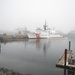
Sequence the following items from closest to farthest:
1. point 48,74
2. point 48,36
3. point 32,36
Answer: point 48,74 < point 32,36 < point 48,36

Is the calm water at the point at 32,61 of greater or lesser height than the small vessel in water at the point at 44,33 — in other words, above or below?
below

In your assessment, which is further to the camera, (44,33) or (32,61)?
(44,33)

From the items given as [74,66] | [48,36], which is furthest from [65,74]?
[48,36]

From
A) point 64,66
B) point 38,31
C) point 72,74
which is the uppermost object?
point 38,31

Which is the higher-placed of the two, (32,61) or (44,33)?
(44,33)

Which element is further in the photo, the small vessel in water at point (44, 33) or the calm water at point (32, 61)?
the small vessel in water at point (44, 33)

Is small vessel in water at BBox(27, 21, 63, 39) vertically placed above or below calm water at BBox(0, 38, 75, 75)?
above

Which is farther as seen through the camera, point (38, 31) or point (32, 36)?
point (38, 31)

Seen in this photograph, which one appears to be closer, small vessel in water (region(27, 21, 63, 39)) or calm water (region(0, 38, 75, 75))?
calm water (region(0, 38, 75, 75))

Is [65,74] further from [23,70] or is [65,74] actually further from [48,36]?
[48,36]

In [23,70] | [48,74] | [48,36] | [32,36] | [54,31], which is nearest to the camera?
[48,74]

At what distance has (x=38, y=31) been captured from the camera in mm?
44969

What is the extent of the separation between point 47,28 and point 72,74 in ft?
128

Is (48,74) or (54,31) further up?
(54,31)
